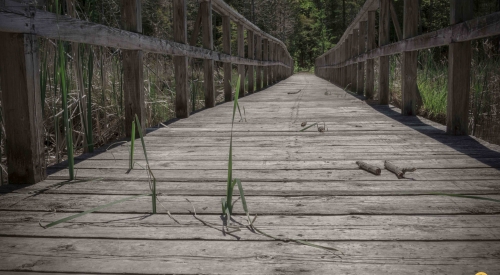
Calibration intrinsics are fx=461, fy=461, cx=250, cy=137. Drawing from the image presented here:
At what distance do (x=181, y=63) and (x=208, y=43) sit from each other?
105 centimetres

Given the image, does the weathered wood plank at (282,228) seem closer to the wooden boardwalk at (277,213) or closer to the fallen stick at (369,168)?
the wooden boardwalk at (277,213)

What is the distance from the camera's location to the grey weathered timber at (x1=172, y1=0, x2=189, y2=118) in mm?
3998

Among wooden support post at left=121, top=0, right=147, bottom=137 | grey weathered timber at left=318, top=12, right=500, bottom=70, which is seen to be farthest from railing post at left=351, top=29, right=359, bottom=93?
wooden support post at left=121, top=0, right=147, bottom=137

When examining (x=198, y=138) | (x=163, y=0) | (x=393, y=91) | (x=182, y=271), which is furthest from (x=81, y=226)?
(x=163, y=0)

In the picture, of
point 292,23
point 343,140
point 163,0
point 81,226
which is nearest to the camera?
point 81,226

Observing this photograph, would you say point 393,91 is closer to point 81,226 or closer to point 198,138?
point 198,138

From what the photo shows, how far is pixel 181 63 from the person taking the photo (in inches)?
159

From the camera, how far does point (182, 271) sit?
105 centimetres

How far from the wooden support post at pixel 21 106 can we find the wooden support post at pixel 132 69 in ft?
3.66

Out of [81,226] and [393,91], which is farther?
[393,91]

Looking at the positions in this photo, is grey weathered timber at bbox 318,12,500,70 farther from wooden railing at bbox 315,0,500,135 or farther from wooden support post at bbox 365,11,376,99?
wooden support post at bbox 365,11,376,99

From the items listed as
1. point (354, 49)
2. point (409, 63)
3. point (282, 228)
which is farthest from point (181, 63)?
point (354, 49)

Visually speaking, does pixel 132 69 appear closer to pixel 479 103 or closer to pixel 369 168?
pixel 369 168

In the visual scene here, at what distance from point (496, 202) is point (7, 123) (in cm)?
178
